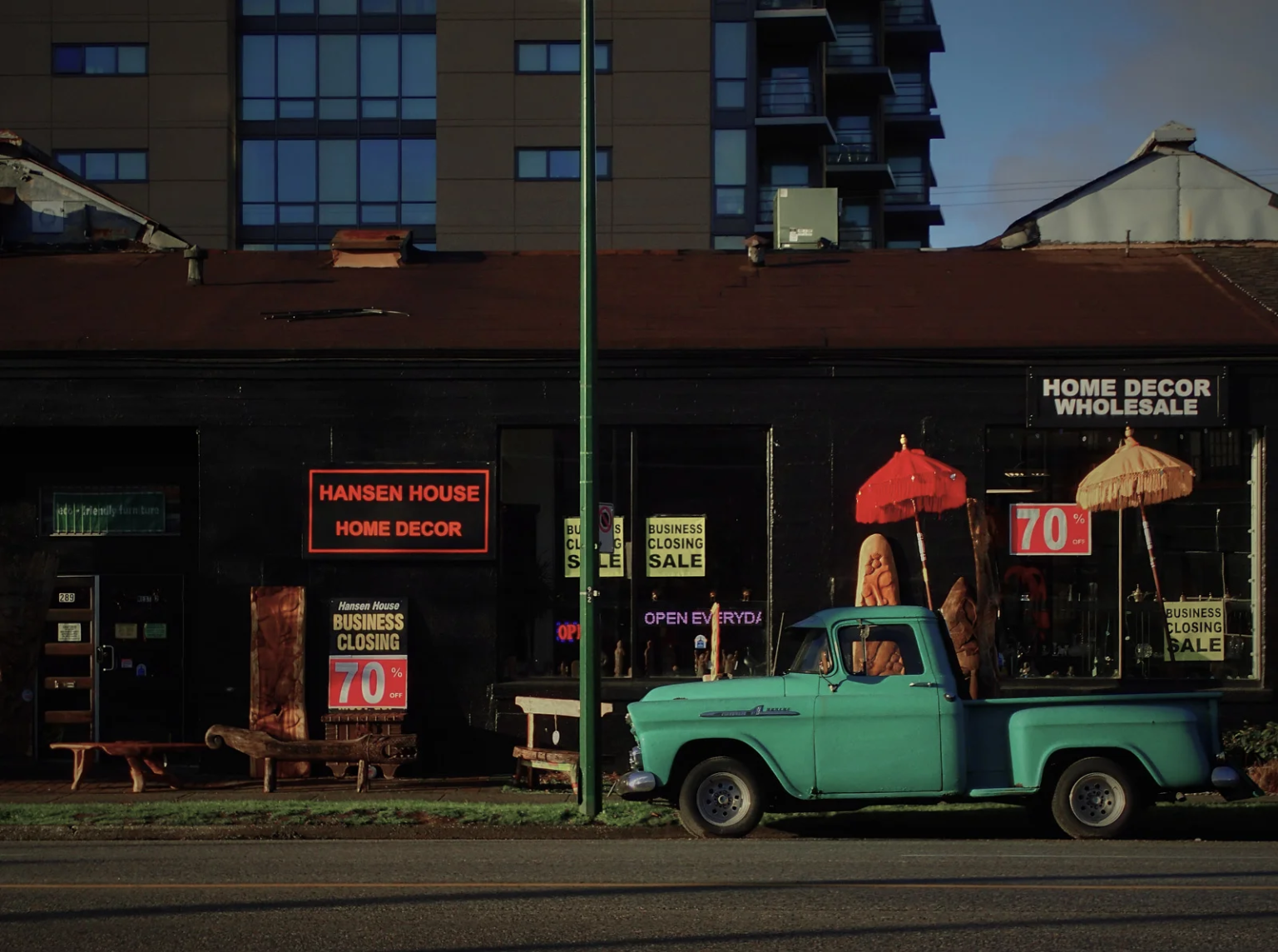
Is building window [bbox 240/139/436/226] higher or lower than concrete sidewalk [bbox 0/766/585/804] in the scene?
higher

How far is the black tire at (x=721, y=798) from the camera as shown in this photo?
1241cm

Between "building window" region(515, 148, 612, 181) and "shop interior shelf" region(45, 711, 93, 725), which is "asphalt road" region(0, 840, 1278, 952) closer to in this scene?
"shop interior shelf" region(45, 711, 93, 725)

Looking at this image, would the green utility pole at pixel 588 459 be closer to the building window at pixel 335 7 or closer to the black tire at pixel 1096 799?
the black tire at pixel 1096 799

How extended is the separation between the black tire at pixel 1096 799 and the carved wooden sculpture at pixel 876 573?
Result: 15.6ft

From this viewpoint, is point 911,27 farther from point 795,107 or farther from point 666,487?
point 666,487

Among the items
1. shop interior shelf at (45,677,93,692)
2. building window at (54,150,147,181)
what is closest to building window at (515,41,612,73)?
building window at (54,150,147,181)

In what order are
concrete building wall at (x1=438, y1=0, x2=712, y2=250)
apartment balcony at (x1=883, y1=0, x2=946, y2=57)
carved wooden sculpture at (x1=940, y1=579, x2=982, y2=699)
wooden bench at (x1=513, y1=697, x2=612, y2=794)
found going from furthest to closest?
apartment balcony at (x1=883, y1=0, x2=946, y2=57), concrete building wall at (x1=438, y1=0, x2=712, y2=250), carved wooden sculpture at (x1=940, y1=579, x2=982, y2=699), wooden bench at (x1=513, y1=697, x2=612, y2=794)

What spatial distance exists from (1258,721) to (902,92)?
152ft

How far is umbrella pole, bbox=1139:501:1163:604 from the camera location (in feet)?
56.0

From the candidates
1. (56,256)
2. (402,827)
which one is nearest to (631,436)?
(402,827)

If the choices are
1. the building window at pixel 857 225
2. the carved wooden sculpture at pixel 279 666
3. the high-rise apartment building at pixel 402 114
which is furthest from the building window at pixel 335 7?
the carved wooden sculpture at pixel 279 666

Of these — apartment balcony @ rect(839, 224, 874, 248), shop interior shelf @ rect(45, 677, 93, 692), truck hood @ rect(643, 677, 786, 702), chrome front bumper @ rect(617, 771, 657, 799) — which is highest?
apartment balcony @ rect(839, 224, 874, 248)

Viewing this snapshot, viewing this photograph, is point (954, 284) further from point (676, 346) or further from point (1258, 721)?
point (1258, 721)

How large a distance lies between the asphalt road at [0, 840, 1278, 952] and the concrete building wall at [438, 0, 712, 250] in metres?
35.1
